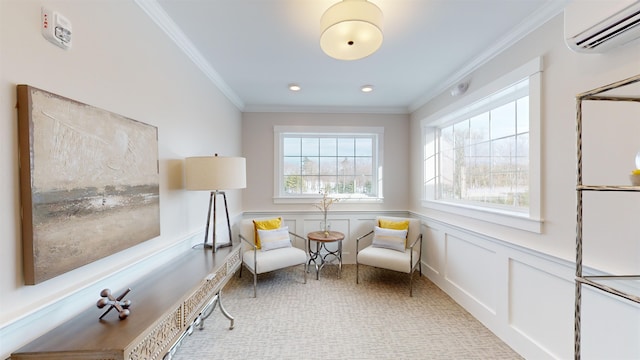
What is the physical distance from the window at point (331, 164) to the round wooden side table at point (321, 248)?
745mm

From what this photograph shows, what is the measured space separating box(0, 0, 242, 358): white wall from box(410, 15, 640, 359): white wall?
2665 millimetres

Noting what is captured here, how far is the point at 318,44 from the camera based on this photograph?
2.20 meters

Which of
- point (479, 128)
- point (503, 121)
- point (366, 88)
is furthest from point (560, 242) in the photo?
point (366, 88)

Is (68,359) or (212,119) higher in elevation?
(212,119)

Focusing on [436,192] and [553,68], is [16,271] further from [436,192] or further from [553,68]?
[436,192]

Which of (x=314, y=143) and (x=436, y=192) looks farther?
(x=314, y=143)

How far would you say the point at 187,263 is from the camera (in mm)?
1919

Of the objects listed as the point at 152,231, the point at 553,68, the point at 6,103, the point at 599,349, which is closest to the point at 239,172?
the point at 152,231

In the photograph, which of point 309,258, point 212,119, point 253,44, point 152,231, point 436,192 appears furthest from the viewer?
point 309,258

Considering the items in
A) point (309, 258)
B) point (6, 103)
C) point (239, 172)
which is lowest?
point (309, 258)

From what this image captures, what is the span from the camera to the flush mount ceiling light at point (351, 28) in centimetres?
144

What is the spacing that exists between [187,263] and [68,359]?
0.98m

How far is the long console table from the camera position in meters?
0.95

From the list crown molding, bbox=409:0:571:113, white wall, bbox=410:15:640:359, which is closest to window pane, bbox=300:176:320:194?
crown molding, bbox=409:0:571:113
